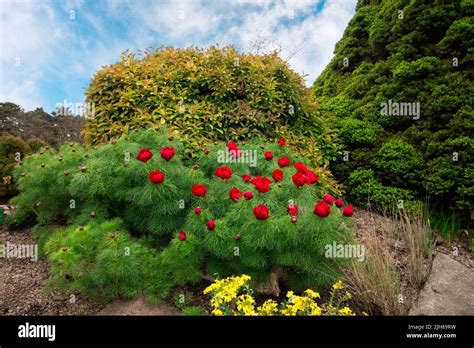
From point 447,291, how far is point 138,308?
346 cm

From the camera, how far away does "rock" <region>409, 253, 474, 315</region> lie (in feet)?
13.0

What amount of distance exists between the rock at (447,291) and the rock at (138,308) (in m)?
2.52

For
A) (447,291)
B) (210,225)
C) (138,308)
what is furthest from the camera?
(447,291)

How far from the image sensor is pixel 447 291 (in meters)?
4.29

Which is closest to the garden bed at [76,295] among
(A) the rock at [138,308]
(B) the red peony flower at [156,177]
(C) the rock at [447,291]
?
(A) the rock at [138,308]

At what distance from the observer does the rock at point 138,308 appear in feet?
12.4

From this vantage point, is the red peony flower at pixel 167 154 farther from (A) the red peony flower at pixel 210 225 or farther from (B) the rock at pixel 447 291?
(B) the rock at pixel 447 291

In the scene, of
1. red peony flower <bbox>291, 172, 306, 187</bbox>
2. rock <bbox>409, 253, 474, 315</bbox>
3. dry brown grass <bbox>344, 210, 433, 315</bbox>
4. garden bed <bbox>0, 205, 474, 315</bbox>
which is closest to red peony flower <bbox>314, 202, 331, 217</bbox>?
red peony flower <bbox>291, 172, 306, 187</bbox>

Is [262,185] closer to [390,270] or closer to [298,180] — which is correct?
[298,180]

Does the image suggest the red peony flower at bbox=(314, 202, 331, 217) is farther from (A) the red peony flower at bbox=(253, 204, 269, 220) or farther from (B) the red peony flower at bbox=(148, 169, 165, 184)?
(B) the red peony flower at bbox=(148, 169, 165, 184)

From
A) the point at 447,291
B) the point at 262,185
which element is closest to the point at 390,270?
the point at 447,291

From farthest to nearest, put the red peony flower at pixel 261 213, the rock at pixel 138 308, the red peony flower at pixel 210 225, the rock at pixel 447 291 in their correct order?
the rock at pixel 447 291 → the rock at pixel 138 308 → the red peony flower at pixel 210 225 → the red peony flower at pixel 261 213

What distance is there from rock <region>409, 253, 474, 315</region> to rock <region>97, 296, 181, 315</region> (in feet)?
8.26
